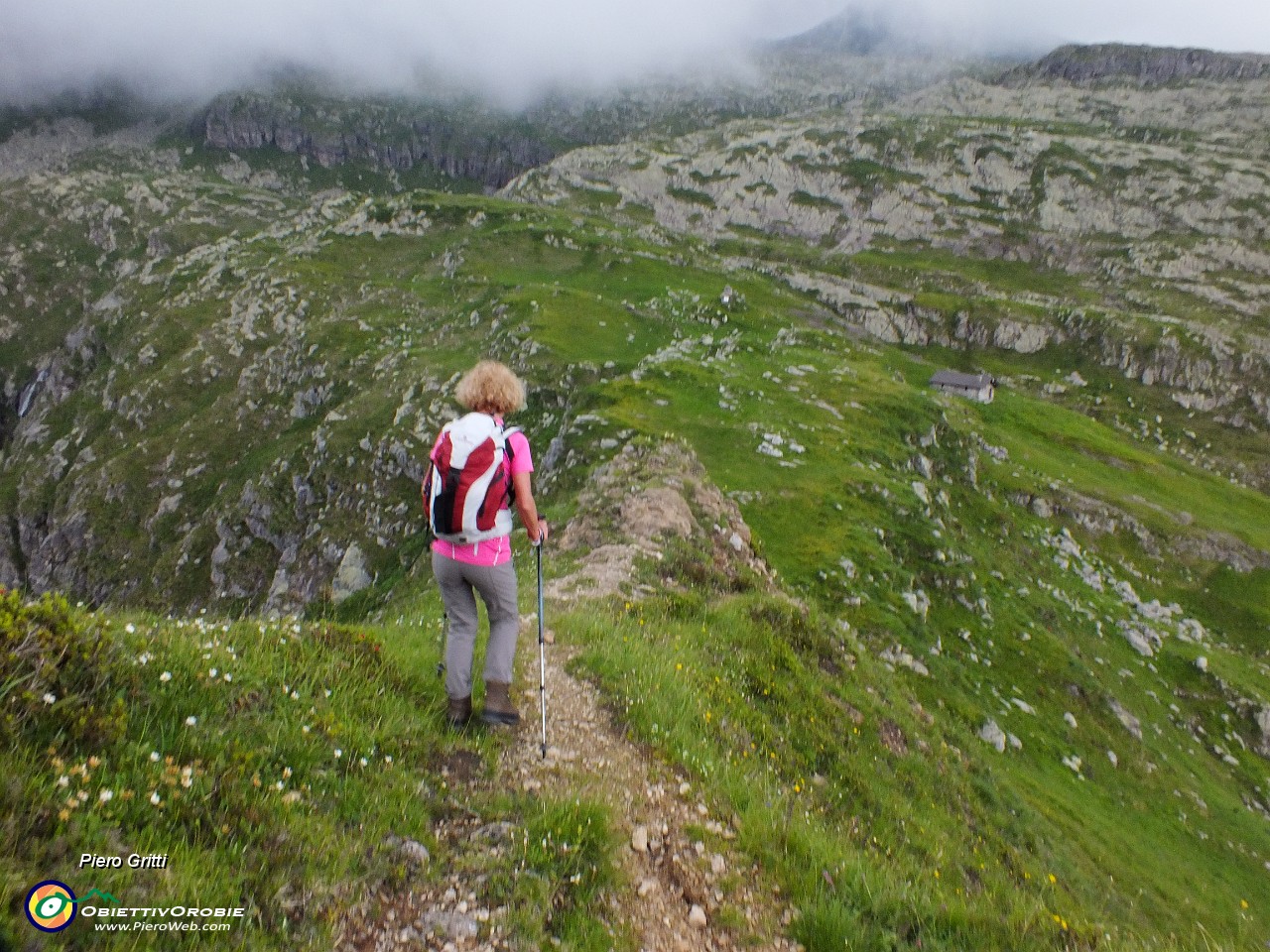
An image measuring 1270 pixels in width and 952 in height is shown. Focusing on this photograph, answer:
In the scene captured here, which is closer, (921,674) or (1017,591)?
(921,674)

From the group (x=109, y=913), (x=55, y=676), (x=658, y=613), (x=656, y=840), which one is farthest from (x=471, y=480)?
(x=658, y=613)

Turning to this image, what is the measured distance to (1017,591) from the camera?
40562mm

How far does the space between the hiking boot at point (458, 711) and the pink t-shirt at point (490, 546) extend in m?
1.53

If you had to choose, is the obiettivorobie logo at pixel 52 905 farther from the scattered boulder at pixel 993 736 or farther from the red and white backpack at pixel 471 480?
the scattered boulder at pixel 993 736

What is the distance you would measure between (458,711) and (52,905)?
4.03 metres

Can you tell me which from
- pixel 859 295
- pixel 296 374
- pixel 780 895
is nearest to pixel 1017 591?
pixel 780 895

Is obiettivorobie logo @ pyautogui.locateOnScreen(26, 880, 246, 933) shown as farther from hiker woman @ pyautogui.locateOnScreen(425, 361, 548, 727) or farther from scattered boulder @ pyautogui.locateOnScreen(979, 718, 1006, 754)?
scattered boulder @ pyautogui.locateOnScreen(979, 718, 1006, 754)

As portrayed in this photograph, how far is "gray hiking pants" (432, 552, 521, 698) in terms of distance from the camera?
7270 mm

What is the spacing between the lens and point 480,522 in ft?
23.1

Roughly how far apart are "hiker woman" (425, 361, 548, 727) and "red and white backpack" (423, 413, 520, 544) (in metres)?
0.01

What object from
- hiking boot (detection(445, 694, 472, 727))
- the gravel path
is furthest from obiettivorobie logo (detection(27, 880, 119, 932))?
hiking boot (detection(445, 694, 472, 727))

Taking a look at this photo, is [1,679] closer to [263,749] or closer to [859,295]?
[263,749]

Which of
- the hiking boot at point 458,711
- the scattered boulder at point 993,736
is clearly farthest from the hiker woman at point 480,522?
the scattered boulder at point 993,736

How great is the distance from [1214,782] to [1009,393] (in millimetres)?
79974
